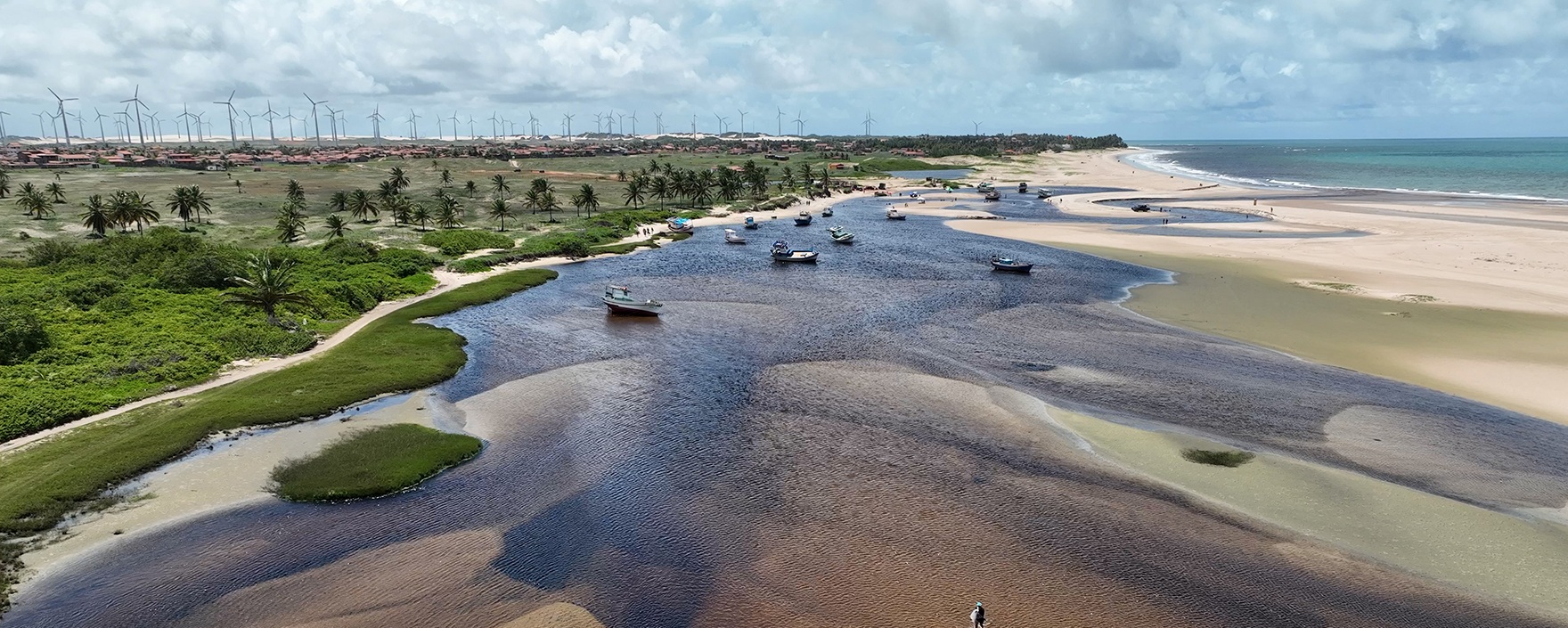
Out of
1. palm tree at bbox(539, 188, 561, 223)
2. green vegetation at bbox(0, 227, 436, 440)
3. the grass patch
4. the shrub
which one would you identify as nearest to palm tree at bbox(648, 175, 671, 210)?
palm tree at bbox(539, 188, 561, 223)

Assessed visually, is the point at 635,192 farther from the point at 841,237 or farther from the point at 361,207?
the point at 841,237

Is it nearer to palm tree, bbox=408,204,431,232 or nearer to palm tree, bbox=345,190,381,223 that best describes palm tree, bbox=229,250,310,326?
palm tree, bbox=408,204,431,232

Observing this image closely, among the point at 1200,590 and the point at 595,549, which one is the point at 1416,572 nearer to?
the point at 1200,590

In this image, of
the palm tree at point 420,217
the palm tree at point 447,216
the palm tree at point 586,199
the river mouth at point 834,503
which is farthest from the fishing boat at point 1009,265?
the palm tree at point 420,217

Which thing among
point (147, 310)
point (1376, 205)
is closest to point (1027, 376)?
point (147, 310)

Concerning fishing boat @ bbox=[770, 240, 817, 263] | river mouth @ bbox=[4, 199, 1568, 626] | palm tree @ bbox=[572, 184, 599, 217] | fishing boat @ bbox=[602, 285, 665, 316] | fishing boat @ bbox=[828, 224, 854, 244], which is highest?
palm tree @ bbox=[572, 184, 599, 217]
